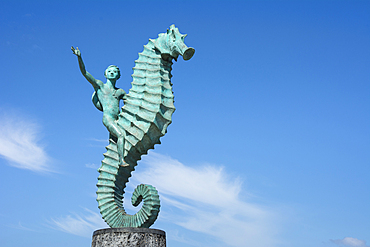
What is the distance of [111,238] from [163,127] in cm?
291

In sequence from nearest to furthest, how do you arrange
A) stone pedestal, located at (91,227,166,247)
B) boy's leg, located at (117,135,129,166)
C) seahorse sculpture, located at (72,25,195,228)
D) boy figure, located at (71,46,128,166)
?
1. stone pedestal, located at (91,227,166,247)
2. seahorse sculpture, located at (72,25,195,228)
3. boy's leg, located at (117,135,129,166)
4. boy figure, located at (71,46,128,166)

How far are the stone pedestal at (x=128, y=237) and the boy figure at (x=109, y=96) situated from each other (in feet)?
6.28

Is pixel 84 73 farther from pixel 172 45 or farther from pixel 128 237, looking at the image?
pixel 128 237

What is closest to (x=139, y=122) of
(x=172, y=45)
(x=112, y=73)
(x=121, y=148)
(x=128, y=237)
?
(x=121, y=148)

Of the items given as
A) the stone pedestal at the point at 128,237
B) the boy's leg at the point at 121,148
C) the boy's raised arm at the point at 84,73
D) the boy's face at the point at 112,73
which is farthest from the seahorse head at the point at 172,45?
the stone pedestal at the point at 128,237

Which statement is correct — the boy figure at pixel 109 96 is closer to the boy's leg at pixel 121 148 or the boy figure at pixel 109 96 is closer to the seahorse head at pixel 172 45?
the boy's leg at pixel 121 148

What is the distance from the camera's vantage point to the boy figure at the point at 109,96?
10.8 metres

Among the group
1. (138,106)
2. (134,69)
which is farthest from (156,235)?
(134,69)

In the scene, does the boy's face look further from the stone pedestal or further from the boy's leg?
the stone pedestal

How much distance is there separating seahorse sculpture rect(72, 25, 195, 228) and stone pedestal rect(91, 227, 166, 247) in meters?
0.47

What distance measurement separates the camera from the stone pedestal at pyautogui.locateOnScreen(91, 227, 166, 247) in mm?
9477

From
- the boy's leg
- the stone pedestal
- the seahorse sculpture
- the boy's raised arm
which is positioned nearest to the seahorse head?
the seahorse sculpture

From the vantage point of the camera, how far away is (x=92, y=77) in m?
11.1

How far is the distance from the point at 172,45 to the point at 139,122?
2.12m
